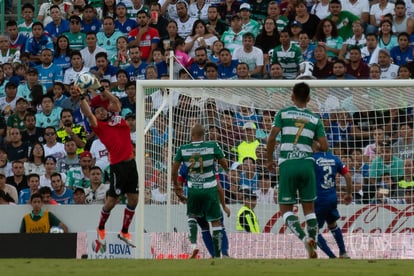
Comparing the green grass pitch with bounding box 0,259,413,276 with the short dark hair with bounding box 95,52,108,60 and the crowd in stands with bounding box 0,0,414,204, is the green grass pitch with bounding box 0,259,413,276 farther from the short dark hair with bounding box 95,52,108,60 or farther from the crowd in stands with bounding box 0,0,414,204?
the short dark hair with bounding box 95,52,108,60

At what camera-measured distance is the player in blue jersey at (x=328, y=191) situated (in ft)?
52.6

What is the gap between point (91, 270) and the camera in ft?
36.2

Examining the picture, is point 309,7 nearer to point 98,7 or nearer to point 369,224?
point 98,7

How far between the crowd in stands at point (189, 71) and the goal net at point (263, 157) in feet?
0.10

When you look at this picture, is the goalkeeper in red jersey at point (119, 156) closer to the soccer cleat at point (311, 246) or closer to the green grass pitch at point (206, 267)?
the soccer cleat at point (311, 246)

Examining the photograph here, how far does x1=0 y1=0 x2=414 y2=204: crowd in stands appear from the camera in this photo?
1828cm

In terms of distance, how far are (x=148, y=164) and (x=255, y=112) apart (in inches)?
73.7

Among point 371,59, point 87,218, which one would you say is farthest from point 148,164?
point 371,59

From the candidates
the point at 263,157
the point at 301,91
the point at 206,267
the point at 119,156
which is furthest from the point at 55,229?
the point at 206,267

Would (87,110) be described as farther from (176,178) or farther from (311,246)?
(311,246)

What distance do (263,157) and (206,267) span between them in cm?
732

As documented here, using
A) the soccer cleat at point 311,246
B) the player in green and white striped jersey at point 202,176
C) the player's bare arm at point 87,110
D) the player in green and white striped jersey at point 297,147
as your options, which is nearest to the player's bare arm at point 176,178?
the player in green and white striped jersey at point 202,176

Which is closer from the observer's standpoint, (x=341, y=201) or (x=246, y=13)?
(x=341, y=201)

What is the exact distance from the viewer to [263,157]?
18.5 m
